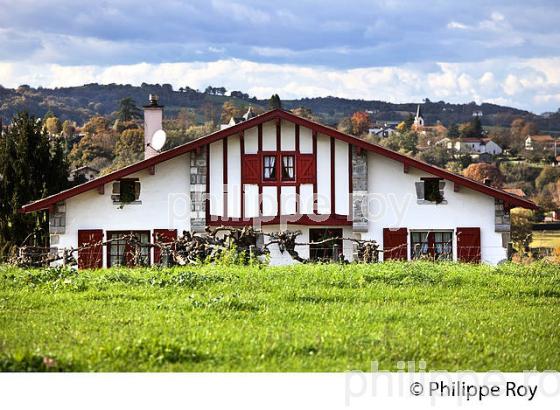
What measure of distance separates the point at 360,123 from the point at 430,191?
22.3 metres

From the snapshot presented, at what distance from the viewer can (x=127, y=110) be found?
45031mm

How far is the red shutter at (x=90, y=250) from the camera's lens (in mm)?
A: 20734

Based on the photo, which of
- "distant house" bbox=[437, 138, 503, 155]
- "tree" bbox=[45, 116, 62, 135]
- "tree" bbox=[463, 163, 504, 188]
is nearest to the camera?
"tree" bbox=[45, 116, 62, 135]

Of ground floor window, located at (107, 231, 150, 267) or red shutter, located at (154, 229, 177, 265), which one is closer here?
ground floor window, located at (107, 231, 150, 267)

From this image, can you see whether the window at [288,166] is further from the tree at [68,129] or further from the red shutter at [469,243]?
the tree at [68,129]

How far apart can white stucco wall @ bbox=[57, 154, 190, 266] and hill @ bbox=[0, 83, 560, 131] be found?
443 centimetres

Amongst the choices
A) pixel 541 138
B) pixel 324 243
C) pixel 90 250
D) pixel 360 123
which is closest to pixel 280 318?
pixel 324 243

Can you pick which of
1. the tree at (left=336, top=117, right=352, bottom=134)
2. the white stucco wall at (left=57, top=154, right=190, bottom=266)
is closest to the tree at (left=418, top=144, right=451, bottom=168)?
the tree at (left=336, top=117, right=352, bottom=134)

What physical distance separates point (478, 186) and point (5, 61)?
10530mm

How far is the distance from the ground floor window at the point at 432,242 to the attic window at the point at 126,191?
6.31m

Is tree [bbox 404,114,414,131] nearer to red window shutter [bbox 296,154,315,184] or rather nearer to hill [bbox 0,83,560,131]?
hill [bbox 0,83,560,131]

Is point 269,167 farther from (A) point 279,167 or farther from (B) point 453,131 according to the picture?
(B) point 453,131

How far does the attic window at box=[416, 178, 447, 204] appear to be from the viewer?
69.7 feet

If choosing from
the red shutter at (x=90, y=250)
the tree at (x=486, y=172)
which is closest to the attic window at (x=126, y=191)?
the red shutter at (x=90, y=250)
